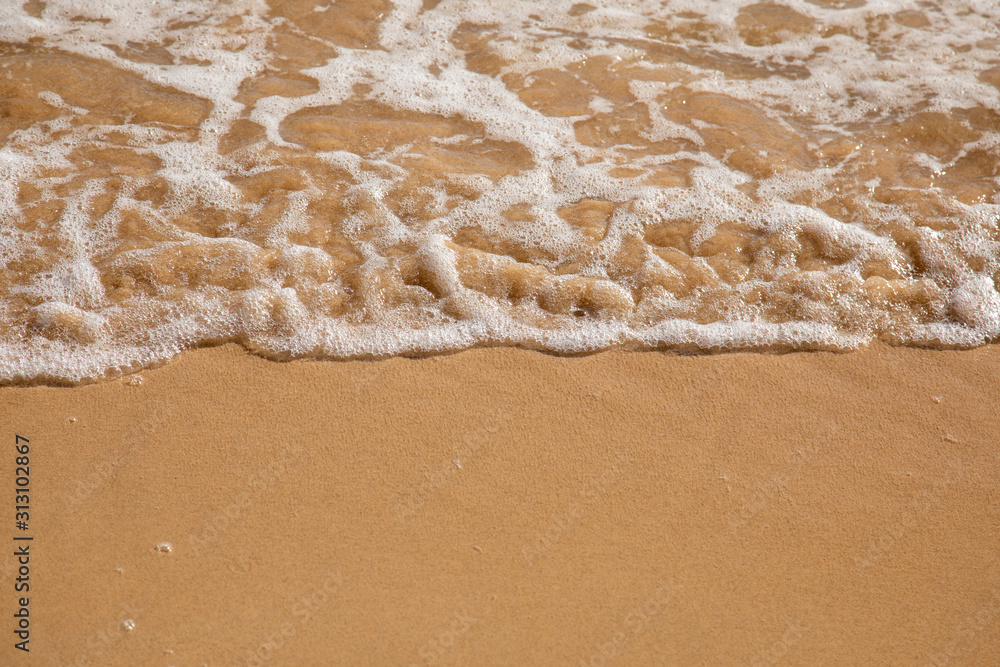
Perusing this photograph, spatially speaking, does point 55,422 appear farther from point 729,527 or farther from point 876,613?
point 876,613

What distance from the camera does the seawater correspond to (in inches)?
107

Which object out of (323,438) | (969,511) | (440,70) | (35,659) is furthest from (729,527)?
(440,70)

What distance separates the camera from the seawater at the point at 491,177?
271 cm

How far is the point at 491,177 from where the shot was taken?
134 inches

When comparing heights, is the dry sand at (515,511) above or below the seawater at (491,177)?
below

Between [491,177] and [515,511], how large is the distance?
1789 mm

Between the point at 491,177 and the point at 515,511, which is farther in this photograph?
the point at 491,177

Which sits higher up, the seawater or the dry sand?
the seawater

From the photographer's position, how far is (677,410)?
2383 millimetres

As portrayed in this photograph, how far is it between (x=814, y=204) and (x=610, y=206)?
93 cm

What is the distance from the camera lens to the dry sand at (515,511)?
186 cm

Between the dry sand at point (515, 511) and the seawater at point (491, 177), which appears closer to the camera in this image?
the dry sand at point (515, 511)

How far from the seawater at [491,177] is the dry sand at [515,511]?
0.21 metres

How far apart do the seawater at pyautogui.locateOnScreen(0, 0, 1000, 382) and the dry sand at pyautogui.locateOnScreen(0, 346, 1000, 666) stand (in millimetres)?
208
